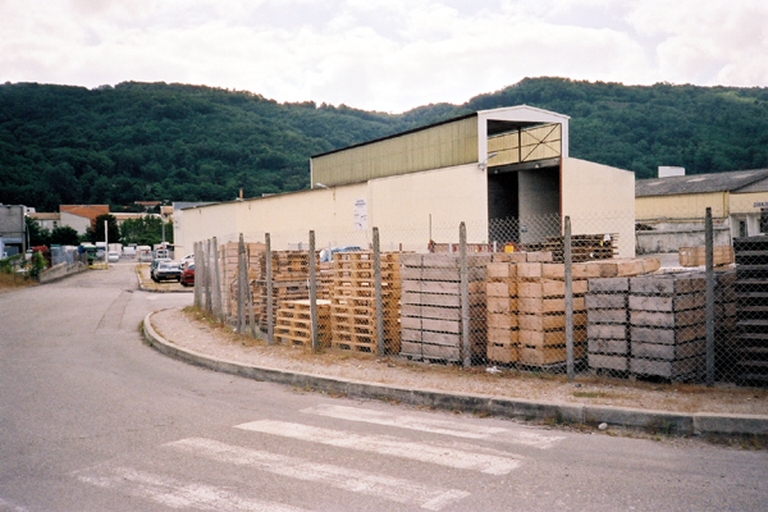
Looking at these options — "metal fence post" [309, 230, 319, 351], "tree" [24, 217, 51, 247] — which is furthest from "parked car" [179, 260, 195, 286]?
"tree" [24, 217, 51, 247]

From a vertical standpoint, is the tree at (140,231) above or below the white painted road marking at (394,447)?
above

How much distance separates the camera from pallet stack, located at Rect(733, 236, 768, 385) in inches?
335

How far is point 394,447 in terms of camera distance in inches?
260

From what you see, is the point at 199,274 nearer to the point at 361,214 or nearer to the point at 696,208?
the point at 361,214

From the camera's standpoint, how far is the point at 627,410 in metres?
7.39

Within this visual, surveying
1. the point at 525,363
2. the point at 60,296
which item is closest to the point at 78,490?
the point at 525,363

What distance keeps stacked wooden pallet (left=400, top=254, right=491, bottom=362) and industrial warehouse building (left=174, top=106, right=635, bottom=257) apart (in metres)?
18.4

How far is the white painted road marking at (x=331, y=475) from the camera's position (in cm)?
517

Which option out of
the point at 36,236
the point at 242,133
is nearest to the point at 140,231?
the point at 36,236

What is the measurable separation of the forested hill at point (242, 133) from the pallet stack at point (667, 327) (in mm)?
67165

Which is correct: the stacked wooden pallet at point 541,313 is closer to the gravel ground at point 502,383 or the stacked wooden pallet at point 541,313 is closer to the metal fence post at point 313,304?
the gravel ground at point 502,383

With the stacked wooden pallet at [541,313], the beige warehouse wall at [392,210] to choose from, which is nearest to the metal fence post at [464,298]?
the stacked wooden pallet at [541,313]

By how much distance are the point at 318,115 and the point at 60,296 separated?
97.9 metres

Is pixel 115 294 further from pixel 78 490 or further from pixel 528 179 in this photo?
pixel 78 490
